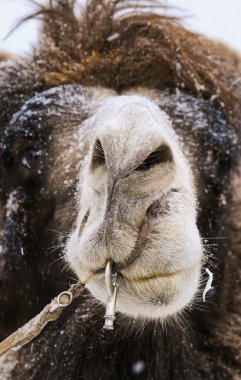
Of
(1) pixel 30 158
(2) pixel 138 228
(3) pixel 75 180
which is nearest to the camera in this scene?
(2) pixel 138 228

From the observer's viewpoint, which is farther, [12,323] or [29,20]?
[29,20]

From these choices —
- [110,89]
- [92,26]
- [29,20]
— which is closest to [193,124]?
[110,89]

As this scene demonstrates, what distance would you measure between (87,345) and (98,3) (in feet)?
5.94

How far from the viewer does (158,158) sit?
76.7 inches

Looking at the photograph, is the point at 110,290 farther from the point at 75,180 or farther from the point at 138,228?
the point at 75,180

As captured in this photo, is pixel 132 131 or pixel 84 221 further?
pixel 84 221

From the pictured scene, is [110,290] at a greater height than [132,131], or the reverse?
[132,131]

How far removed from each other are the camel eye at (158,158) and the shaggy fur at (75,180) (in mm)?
715

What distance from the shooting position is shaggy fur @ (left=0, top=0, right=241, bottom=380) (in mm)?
2701

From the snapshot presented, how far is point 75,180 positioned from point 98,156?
0.63 m

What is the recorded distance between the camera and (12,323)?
122 inches

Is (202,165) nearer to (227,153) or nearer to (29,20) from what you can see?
(227,153)

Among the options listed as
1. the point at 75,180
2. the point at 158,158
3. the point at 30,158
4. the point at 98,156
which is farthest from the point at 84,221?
the point at 30,158

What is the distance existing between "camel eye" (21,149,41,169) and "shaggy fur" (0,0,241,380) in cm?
2
